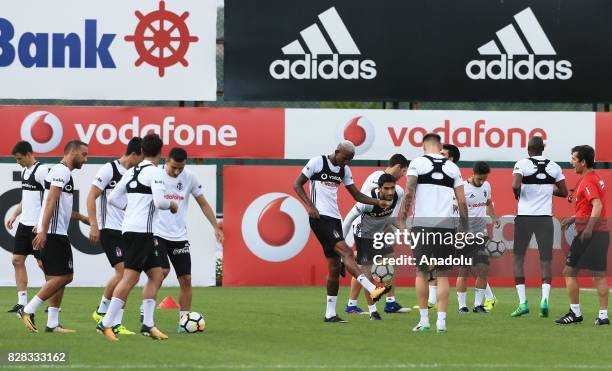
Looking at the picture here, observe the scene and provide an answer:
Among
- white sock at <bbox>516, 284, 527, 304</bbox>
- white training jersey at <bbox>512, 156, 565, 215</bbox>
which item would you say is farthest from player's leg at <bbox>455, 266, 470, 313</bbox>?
white training jersey at <bbox>512, 156, 565, 215</bbox>

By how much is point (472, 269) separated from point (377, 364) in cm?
781

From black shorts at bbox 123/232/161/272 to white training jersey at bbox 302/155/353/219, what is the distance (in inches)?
135

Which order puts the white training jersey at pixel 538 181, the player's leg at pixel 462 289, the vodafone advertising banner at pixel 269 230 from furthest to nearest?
the vodafone advertising banner at pixel 269 230 → the player's leg at pixel 462 289 → the white training jersey at pixel 538 181

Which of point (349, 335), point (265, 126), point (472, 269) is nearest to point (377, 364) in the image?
point (349, 335)

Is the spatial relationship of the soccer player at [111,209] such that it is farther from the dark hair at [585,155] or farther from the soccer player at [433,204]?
the dark hair at [585,155]

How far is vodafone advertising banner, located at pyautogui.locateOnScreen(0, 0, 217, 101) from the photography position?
956 inches

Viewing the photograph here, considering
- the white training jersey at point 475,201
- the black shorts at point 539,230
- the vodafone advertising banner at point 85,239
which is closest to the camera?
the black shorts at point 539,230

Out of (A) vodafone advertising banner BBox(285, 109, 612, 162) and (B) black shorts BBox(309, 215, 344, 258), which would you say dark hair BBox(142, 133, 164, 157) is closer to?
(B) black shorts BBox(309, 215, 344, 258)

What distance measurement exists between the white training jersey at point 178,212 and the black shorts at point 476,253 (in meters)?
5.35

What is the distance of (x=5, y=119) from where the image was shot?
80.0ft

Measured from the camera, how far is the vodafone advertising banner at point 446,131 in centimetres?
2466

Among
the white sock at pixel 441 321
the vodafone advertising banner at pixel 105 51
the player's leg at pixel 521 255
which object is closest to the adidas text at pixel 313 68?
the vodafone advertising banner at pixel 105 51

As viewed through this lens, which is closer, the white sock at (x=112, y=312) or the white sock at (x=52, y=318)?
the white sock at (x=112, y=312)

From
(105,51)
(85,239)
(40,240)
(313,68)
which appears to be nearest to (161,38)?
(105,51)
